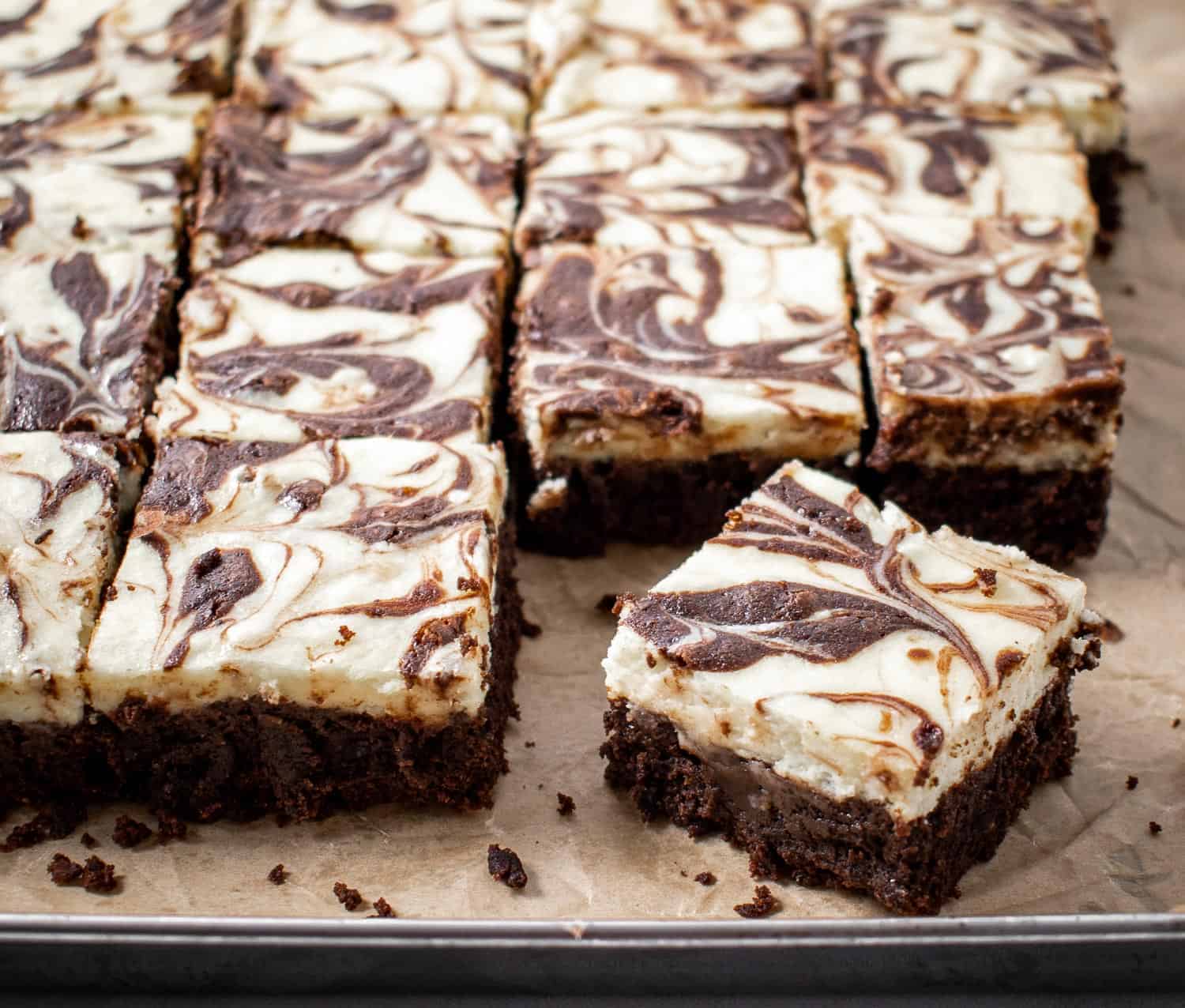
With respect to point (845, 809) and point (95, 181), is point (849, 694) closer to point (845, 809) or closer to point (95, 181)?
point (845, 809)

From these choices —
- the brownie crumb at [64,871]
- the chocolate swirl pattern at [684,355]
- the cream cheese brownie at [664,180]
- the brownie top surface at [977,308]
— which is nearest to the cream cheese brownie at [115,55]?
the cream cheese brownie at [664,180]

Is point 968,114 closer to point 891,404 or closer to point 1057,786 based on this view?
point 891,404

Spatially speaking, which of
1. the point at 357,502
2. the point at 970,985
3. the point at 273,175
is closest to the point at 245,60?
the point at 273,175

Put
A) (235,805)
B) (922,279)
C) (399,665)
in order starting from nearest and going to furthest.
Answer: (399,665) < (235,805) < (922,279)

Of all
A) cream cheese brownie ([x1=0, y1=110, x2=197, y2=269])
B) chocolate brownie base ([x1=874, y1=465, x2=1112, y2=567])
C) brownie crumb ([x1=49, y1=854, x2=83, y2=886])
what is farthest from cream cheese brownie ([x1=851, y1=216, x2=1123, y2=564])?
brownie crumb ([x1=49, y1=854, x2=83, y2=886])

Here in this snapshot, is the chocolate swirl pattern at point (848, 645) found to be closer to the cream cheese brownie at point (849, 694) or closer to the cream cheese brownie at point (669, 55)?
the cream cheese brownie at point (849, 694)
